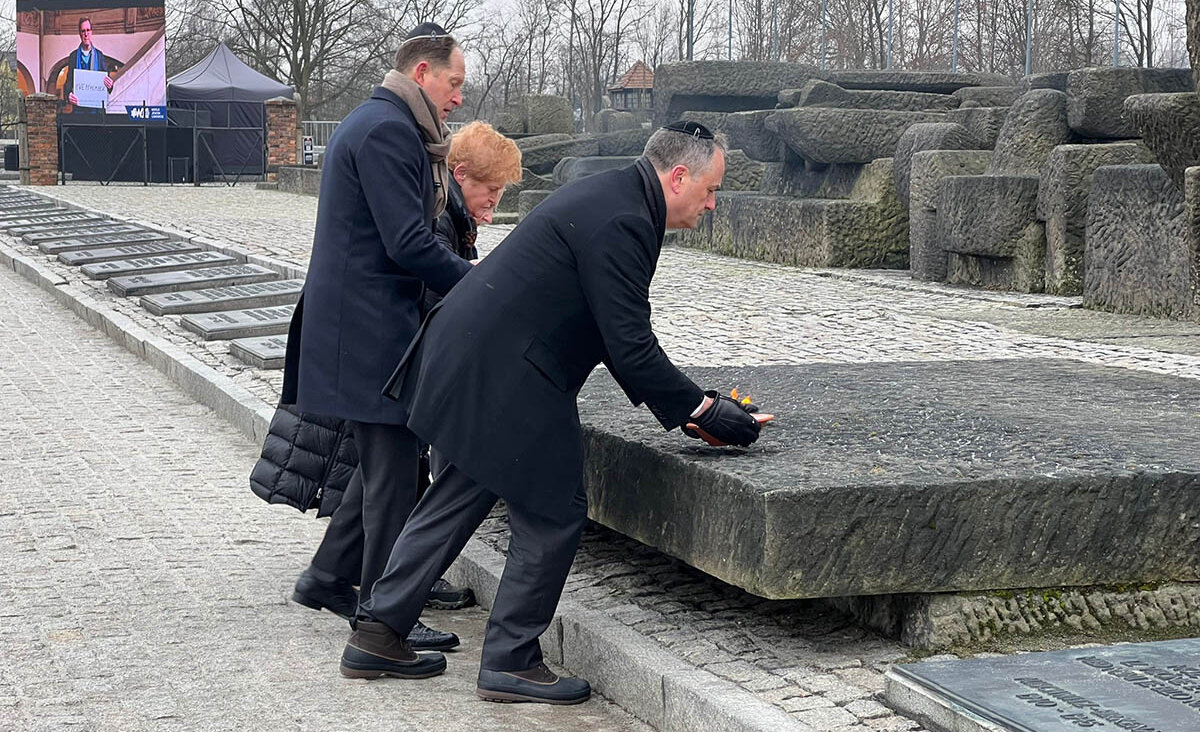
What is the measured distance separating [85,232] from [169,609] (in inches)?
631

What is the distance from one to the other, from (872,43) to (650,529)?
3556 centimetres

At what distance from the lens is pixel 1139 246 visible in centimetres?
1078

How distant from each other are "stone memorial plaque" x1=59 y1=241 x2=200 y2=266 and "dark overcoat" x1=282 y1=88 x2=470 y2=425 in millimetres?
12282

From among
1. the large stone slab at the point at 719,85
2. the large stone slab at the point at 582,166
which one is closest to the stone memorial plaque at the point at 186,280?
the large stone slab at the point at 582,166

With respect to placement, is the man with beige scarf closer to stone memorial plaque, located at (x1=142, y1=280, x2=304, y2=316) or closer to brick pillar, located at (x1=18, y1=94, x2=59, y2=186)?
stone memorial plaque, located at (x1=142, y1=280, x2=304, y2=316)

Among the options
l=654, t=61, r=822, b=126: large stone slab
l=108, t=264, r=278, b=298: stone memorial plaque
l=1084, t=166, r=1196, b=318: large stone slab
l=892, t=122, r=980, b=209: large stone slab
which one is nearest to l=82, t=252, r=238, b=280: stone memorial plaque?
l=108, t=264, r=278, b=298: stone memorial plaque

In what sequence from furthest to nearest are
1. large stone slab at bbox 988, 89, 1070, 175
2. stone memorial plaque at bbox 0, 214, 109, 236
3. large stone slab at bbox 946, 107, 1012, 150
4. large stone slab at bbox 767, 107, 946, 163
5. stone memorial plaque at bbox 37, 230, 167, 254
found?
1. stone memorial plaque at bbox 0, 214, 109, 236
2. stone memorial plaque at bbox 37, 230, 167, 254
3. large stone slab at bbox 767, 107, 946, 163
4. large stone slab at bbox 946, 107, 1012, 150
5. large stone slab at bbox 988, 89, 1070, 175

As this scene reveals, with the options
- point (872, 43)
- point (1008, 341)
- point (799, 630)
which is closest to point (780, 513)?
point (799, 630)

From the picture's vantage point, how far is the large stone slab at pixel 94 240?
699 inches

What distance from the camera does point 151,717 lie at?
3.83 m

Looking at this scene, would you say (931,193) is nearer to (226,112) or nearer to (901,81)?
(901,81)

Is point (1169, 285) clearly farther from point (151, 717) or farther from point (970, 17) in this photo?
point (970, 17)

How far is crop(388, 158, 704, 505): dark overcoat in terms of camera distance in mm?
3812

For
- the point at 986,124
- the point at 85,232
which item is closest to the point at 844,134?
the point at 986,124
